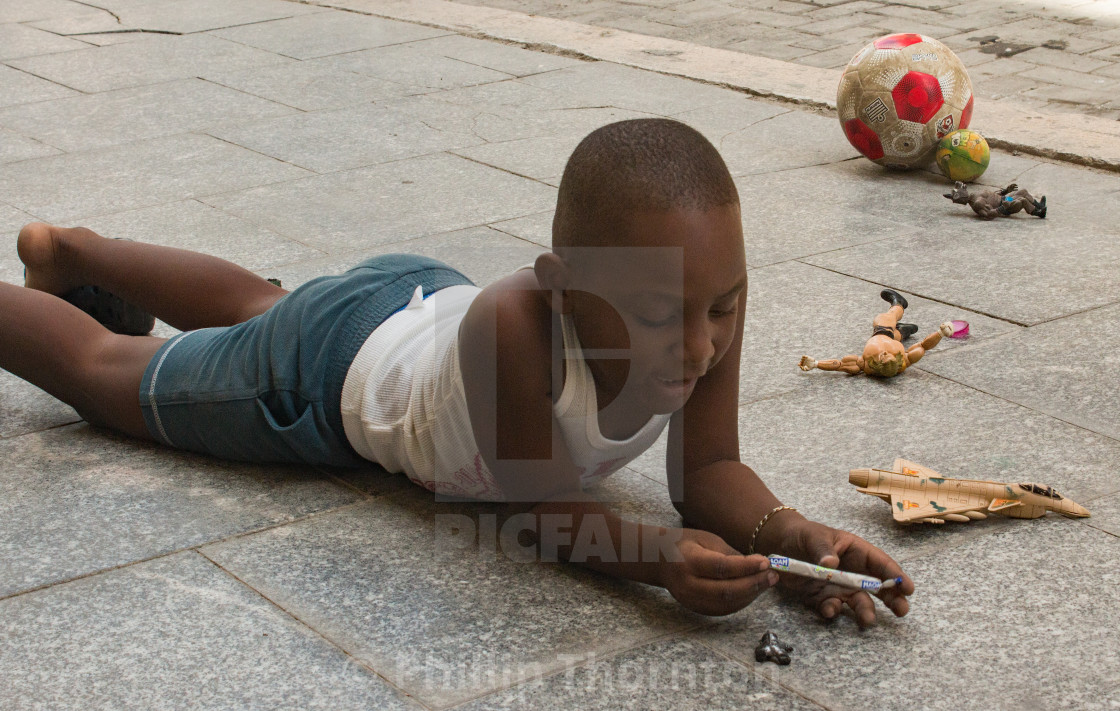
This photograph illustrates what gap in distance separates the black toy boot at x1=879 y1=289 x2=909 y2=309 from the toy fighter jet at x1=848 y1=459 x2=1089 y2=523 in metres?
0.94

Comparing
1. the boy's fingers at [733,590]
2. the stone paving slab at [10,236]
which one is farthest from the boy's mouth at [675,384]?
the stone paving slab at [10,236]

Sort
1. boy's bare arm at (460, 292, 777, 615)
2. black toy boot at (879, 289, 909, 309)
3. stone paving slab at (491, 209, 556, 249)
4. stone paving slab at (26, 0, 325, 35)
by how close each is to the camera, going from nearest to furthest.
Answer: boy's bare arm at (460, 292, 777, 615) < black toy boot at (879, 289, 909, 309) < stone paving slab at (491, 209, 556, 249) < stone paving slab at (26, 0, 325, 35)

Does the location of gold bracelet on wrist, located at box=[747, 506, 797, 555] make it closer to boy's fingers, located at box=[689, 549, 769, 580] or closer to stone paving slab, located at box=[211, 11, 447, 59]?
boy's fingers, located at box=[689, 549, 769, 580]

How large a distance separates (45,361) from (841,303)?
1.89 metres

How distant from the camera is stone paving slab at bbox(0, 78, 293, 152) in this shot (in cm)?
481

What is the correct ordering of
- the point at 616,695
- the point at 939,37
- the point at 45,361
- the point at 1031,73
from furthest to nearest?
the point at 939,37, the point at 1031,73, the point at 45,361, the point at 616,695

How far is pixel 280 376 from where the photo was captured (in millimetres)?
2246

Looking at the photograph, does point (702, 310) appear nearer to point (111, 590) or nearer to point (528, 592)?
point (528, 592)

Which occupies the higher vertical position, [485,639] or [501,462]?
→ [501,462]

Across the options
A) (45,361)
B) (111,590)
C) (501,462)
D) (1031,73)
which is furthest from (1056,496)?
(1031,73)

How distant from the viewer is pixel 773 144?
4641 millimetres

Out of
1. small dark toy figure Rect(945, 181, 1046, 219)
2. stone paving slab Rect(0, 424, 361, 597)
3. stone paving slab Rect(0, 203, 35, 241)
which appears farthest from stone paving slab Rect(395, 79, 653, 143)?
stone paving slab Rect(0, 424, 361, 597)

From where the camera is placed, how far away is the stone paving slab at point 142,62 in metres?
5.71

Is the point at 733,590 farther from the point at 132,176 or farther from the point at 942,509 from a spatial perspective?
the point at 132,176
